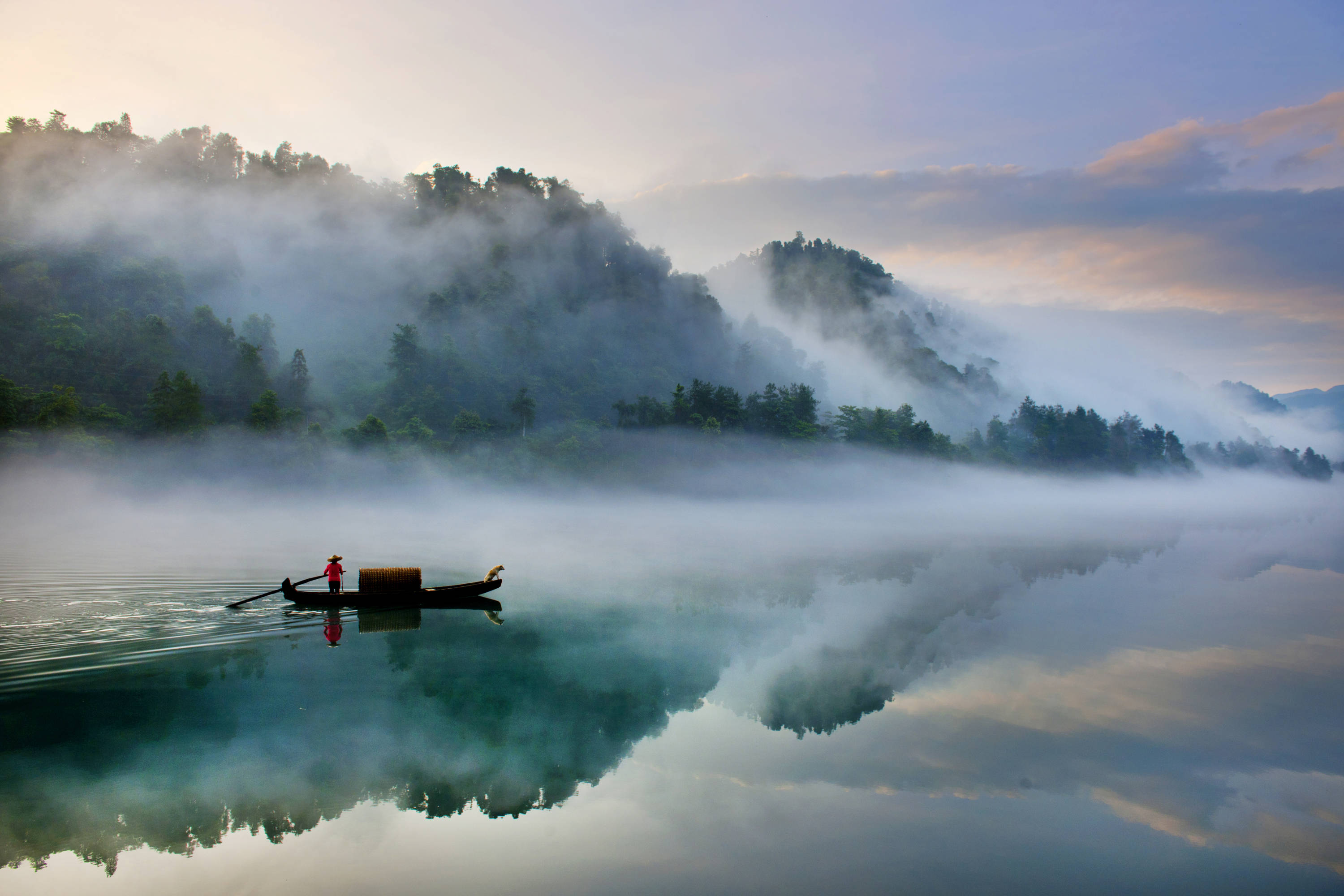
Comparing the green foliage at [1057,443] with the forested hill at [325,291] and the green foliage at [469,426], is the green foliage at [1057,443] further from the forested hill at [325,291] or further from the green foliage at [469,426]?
the green foliage at [469,426]

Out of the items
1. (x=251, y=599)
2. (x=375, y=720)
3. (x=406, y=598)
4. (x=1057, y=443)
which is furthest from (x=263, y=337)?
(x=1057, y=443)

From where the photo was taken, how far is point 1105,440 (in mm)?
110812

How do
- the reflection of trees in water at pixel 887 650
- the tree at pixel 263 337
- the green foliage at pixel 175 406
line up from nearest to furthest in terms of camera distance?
the reflection of trees in water at pixel 887 650 < the green foliage at pixel 175 406 < the tree at pixel 263 337

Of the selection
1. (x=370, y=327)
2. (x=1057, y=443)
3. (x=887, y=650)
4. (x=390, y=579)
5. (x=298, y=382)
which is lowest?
(x=887, y=650)

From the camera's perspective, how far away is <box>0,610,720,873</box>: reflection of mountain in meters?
8.10

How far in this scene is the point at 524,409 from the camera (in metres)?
76.0

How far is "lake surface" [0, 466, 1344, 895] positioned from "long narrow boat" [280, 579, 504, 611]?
433mm

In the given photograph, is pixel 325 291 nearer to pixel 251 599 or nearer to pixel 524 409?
pixel 524 409

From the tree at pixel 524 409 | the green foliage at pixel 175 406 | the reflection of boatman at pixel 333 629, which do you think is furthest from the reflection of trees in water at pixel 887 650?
the green foliage at pixel 175 406

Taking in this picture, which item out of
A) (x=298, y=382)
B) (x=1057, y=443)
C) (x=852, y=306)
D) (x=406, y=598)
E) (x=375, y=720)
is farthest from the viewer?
(x=852, y=306)

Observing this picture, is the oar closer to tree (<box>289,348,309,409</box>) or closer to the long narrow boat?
the long narrow boat

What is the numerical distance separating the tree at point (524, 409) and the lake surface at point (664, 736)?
4974 centimetres

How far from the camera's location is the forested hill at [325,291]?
218 ft

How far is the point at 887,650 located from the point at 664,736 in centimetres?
759
